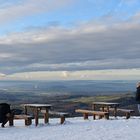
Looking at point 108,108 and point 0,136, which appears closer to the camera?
point 0,136

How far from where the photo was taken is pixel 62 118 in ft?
73.2

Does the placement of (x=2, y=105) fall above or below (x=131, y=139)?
above

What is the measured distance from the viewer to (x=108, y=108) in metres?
26.1

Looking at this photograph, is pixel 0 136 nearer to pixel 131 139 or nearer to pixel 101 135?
pixel 101 135

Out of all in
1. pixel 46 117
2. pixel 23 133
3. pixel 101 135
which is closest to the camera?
pixel 101 135

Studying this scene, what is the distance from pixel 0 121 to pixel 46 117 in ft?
7.88

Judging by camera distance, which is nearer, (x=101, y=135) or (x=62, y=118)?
(x=101, y=135)


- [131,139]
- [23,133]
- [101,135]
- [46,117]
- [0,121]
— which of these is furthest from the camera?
[46,117]

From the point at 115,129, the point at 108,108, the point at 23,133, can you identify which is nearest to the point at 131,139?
the point at 115,129

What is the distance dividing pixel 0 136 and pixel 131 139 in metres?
5.00

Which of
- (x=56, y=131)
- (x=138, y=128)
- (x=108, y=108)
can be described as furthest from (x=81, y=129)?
(x=108, y=108)

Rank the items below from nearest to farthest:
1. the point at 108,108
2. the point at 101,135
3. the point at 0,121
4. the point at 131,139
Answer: the point at 131,139
the point at 101,135
the point at 0,121
the point at 108,108

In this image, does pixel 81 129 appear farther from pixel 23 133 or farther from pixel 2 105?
pixel 2 105

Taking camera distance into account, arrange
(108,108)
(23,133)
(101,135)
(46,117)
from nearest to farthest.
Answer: (101,135), (23,133), (46,117), (108,108)
